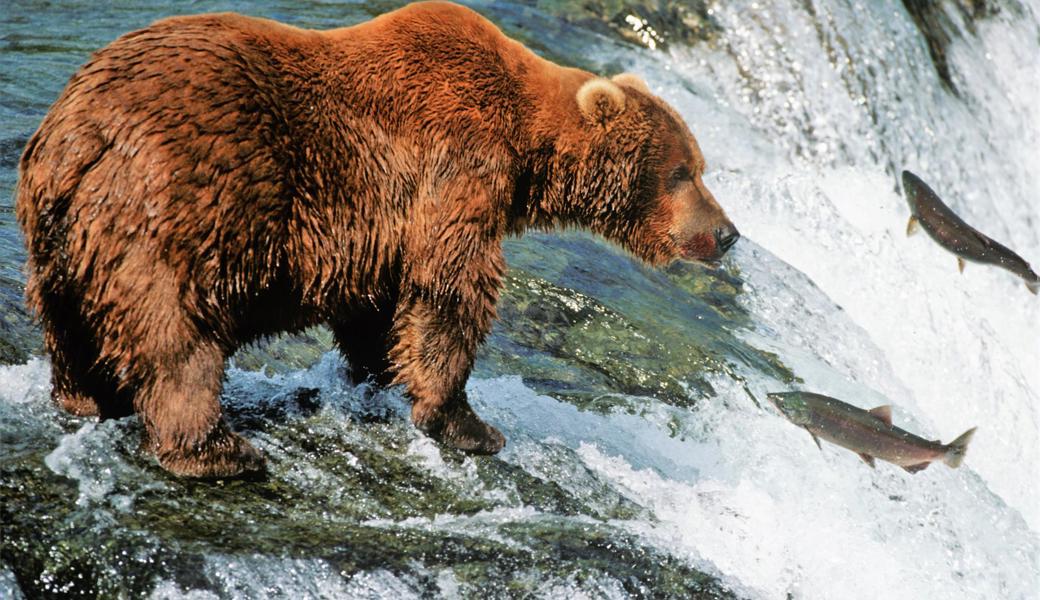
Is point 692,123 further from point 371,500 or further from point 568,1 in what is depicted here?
point 371,500

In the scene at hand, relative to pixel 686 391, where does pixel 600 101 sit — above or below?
above

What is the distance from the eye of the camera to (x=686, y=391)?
8.04 metres

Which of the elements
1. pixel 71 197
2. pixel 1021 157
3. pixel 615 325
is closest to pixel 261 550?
pixel 71 197

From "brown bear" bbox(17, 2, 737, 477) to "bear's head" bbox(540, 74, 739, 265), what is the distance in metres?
0.01

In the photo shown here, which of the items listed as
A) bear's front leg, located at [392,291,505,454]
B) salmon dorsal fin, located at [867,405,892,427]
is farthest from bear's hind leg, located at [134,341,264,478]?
salmon dorsal fin, located at [867,405,892,427]

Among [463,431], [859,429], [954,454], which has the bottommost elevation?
[954,454]

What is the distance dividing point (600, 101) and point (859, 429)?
2750mm

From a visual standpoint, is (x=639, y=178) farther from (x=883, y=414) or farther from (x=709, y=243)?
(x=883, y=414)

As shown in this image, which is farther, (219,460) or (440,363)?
(440,363)

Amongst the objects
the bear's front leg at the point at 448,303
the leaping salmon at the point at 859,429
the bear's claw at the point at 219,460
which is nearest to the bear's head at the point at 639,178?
the bear's front leg at the point at 448,303

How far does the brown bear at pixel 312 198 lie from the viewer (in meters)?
4.57

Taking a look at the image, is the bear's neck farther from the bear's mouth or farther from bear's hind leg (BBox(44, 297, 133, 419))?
bear's hind leg (BBox(44, 297, 133, 419))

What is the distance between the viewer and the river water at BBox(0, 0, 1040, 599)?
4680 millimetres

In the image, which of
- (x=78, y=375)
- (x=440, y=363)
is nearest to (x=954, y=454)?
(x=440, y=363)
